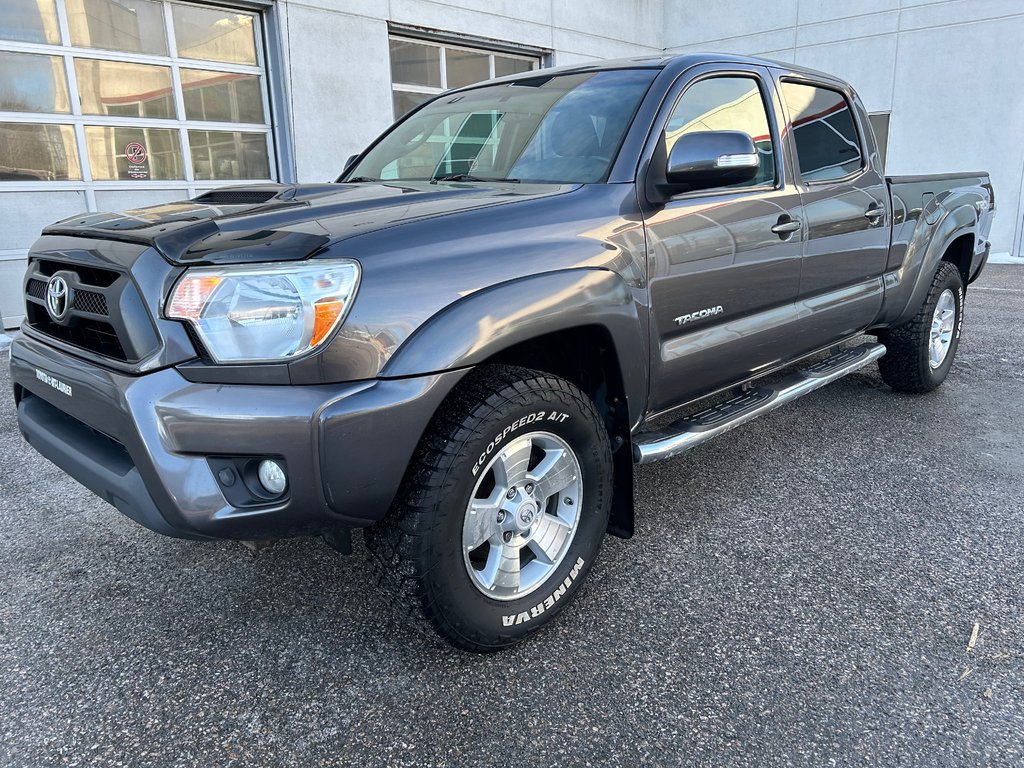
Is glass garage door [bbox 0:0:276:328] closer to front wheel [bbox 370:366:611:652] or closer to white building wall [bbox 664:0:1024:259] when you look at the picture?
front wheel [bbox 370:366:611:652]

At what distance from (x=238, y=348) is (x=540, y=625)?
122 centimetres

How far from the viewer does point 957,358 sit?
580 centimetres

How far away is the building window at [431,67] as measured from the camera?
9.82 m

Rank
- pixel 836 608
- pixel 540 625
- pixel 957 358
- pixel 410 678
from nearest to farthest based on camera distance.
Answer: pixel 410 678 < pixel 540 625 < pixel 836 608 < pixel 957 358

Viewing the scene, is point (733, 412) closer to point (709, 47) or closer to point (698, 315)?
point (698, 315)

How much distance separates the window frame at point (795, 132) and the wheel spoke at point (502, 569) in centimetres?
219

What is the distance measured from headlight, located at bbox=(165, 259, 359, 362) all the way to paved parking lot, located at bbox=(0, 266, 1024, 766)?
99 centimetres

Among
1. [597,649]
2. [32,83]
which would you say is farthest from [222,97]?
[597,649]

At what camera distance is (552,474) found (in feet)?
7.54

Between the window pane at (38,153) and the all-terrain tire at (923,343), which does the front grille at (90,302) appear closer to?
the all-terrain tire at (923,343)

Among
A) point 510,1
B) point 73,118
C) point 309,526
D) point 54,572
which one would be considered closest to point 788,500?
point 309,526

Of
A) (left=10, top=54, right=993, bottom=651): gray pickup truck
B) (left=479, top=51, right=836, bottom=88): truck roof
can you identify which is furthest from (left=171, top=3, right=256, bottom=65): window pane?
(left=479, top=51, right=836, bottom=88): truck roof

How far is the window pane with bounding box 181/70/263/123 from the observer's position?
816 centimetres

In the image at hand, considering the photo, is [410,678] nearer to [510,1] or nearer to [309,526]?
[309,526]
